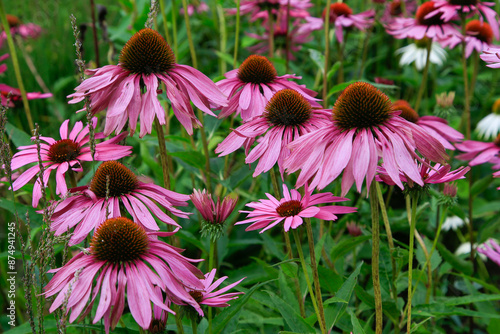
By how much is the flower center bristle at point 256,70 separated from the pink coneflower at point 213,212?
1.11 feet

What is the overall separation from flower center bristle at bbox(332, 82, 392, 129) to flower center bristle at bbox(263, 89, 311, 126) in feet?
0.55

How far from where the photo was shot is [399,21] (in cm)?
202

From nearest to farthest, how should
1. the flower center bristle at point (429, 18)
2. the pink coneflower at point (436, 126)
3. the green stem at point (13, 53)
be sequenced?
1. the green stem at point (13, 53)
2. the pink coneflower at point (436, 126)
3. the flower center bristle at point (429, 18)

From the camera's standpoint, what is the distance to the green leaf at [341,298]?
93 centimetres

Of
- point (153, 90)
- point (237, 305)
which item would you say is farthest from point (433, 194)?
point (153, 90)

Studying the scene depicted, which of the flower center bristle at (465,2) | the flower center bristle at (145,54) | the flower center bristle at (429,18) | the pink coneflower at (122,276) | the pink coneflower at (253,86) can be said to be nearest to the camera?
the pink coneflower at (122,276)

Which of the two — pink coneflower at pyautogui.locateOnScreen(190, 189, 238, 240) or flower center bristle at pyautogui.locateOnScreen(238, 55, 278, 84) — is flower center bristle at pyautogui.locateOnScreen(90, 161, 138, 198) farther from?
flower center bristle at pyautogui.locateOnScreen(238, 55, 278, 84)

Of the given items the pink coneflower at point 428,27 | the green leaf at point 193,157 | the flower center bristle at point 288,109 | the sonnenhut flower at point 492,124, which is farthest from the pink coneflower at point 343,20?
the flower center bristle at point 288,109

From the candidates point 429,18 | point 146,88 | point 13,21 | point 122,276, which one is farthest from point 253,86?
point 13,21

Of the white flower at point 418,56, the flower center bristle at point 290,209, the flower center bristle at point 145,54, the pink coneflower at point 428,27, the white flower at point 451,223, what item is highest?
the flower center bristle at point 145,54

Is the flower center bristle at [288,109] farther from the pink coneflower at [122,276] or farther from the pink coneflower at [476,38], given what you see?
the pink coneflower at [476,38]

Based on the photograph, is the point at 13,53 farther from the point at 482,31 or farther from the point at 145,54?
the point at 482,31

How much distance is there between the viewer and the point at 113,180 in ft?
3.03

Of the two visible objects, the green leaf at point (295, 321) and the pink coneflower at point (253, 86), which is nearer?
the green leaf at point (295, 321)
